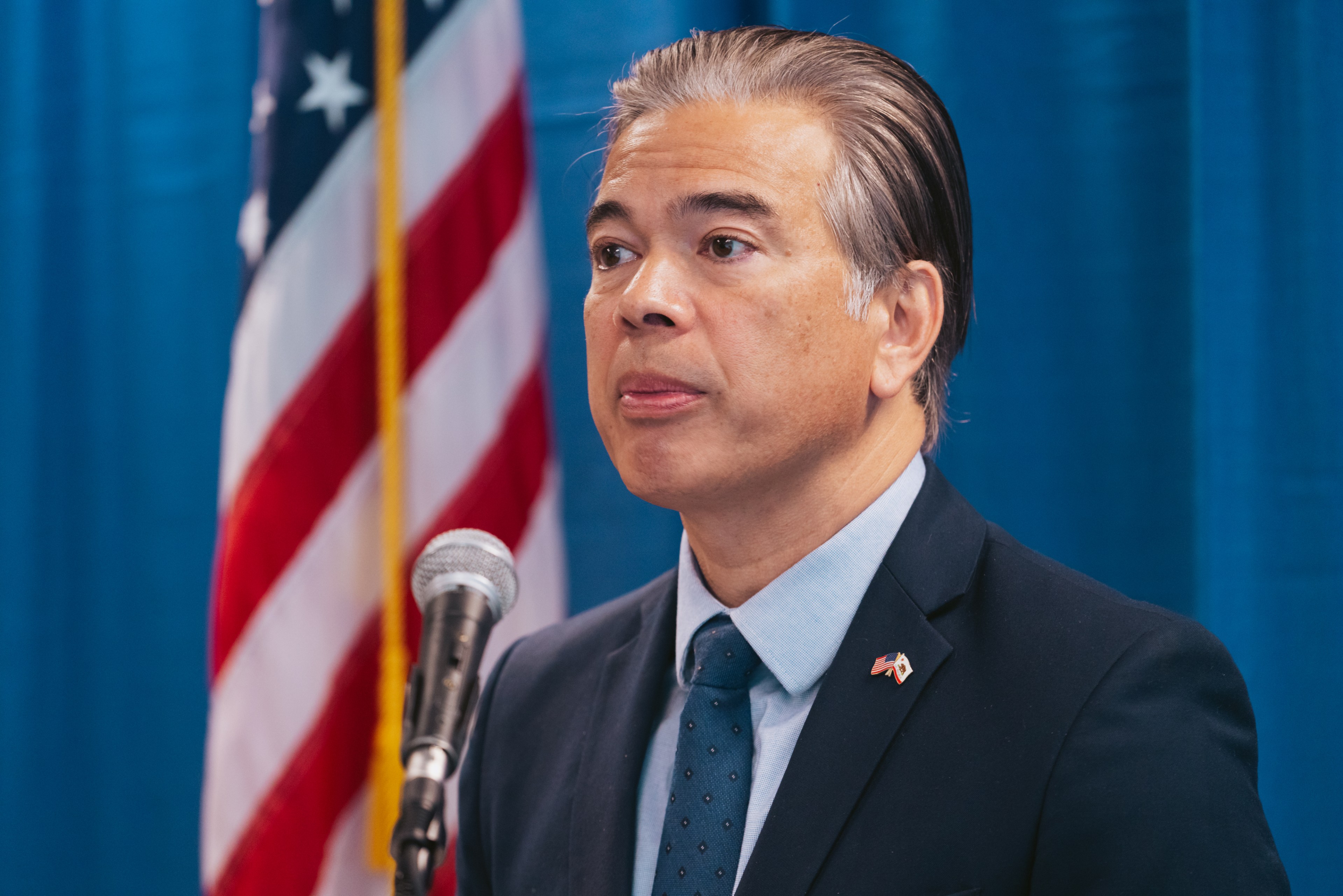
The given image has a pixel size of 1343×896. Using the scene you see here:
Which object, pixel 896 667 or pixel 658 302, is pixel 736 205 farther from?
pixel 896 667

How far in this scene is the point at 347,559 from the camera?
2.03m

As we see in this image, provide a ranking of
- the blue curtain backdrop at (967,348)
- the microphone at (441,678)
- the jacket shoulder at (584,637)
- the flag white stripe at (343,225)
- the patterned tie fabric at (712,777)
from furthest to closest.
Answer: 1. the flag white stripe at (343,225)
2. the blue curtain backdrop at (967,348)
3. the jacket shoulder at (584,637)
4. the patterned tie fabric at (712,777)
5. the microphone at (441,678)

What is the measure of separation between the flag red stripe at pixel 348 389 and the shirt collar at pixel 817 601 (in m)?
0.97

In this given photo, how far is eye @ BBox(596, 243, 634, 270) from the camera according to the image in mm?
1331

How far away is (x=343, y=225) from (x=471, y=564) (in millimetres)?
1282

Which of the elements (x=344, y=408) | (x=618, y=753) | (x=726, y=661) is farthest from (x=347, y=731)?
(x=726, y=661)

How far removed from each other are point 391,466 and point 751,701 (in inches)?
39.1

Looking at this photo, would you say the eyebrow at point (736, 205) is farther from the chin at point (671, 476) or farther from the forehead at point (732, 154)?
the chin at point (671, 476)

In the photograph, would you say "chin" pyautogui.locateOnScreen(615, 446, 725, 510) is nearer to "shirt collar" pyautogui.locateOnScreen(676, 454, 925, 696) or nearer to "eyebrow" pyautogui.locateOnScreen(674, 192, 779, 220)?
"shirt collar" pyautogui.locateOnScreen(676, 454, 925, 696)

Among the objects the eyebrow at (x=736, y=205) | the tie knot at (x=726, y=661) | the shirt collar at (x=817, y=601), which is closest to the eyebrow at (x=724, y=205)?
the eyebrow at (x=736, y=205)

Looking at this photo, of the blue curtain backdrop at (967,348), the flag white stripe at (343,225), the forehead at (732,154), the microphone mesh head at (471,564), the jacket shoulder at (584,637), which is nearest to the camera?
the microphone mesh head at (471,564)

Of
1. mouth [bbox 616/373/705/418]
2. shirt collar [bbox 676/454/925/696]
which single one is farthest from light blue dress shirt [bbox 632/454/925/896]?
mouth [bbox 616/373/705/418]

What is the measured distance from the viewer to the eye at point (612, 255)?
1.33 metres

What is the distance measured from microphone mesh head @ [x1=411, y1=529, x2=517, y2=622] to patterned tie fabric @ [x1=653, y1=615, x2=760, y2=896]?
13.2 inches
